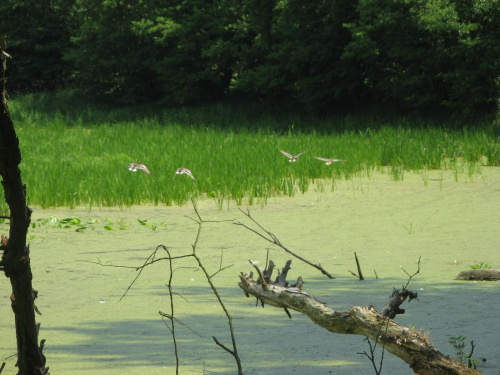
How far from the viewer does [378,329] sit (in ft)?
7.30

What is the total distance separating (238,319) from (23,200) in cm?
186

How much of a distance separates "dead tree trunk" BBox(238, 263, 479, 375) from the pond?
0.47m

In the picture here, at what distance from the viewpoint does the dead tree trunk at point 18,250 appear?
1.75 metres

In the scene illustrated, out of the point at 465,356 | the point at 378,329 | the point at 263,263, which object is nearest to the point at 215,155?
the point at 263,263

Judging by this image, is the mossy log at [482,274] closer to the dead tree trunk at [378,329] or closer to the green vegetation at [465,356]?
the green vegetation at [465,356]

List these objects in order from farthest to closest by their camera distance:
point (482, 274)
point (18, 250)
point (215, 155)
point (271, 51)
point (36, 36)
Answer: point (36, 36) → point (271, 51) → point (215, 155) → point (482, 274) → point (18, 250)

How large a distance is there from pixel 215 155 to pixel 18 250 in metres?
7.86

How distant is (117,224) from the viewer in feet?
22.1

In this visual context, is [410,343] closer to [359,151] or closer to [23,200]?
[23,200]

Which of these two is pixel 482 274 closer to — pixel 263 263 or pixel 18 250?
pixel 263 263

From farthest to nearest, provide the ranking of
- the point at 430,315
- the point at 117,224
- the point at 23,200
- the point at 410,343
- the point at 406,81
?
the point at 406,81 < the point at 117,224 < the point at 430,315 < the point at 410,343 < the point at 23,200

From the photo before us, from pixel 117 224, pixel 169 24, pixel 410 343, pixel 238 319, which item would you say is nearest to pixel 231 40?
pixel 169 24

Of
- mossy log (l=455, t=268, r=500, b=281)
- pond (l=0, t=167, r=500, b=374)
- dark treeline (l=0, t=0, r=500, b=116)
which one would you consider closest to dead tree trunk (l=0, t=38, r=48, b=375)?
pond (l=0, t=167, r=500, b=374)

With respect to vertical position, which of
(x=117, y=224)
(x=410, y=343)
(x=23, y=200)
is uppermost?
(x=23, y=200)
